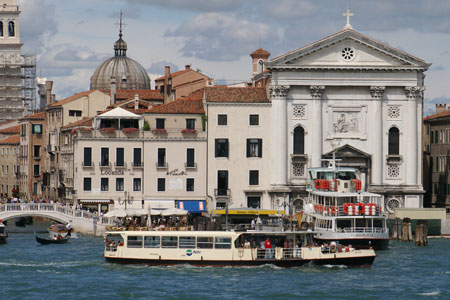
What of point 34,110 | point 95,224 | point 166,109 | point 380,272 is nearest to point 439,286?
point 380,272

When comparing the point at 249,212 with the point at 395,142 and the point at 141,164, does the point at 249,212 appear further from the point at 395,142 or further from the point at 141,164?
the point at 395,142

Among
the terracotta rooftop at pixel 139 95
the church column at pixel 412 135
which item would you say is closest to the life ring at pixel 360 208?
the church column at pixel 412 135

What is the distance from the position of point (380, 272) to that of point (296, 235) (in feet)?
14.4

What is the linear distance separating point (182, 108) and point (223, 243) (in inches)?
1182

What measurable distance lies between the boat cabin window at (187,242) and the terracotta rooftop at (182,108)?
95.2 ft

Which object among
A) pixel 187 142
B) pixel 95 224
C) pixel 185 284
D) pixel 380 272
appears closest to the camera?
pixel 185 284

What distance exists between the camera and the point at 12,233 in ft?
292

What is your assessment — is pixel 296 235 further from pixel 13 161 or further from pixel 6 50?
pixel 6 50

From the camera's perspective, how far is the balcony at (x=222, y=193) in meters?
90.7

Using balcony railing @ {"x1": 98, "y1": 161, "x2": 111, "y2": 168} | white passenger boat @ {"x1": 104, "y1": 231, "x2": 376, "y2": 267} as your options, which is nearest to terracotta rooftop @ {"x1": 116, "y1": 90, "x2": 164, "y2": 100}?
balcony railing @ {"x1": 98, "y1": 161, "x2": 111, "y2": 168}

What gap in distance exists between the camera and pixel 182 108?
301 ft

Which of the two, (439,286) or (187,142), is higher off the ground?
(187,142)

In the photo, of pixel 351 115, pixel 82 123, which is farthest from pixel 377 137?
pixel 82 123

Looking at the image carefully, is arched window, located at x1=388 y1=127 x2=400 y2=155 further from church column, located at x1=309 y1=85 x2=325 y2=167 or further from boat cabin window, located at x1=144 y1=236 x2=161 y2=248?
boat cabin window, located at x1=144 y1=236 x2=161 y2=248
